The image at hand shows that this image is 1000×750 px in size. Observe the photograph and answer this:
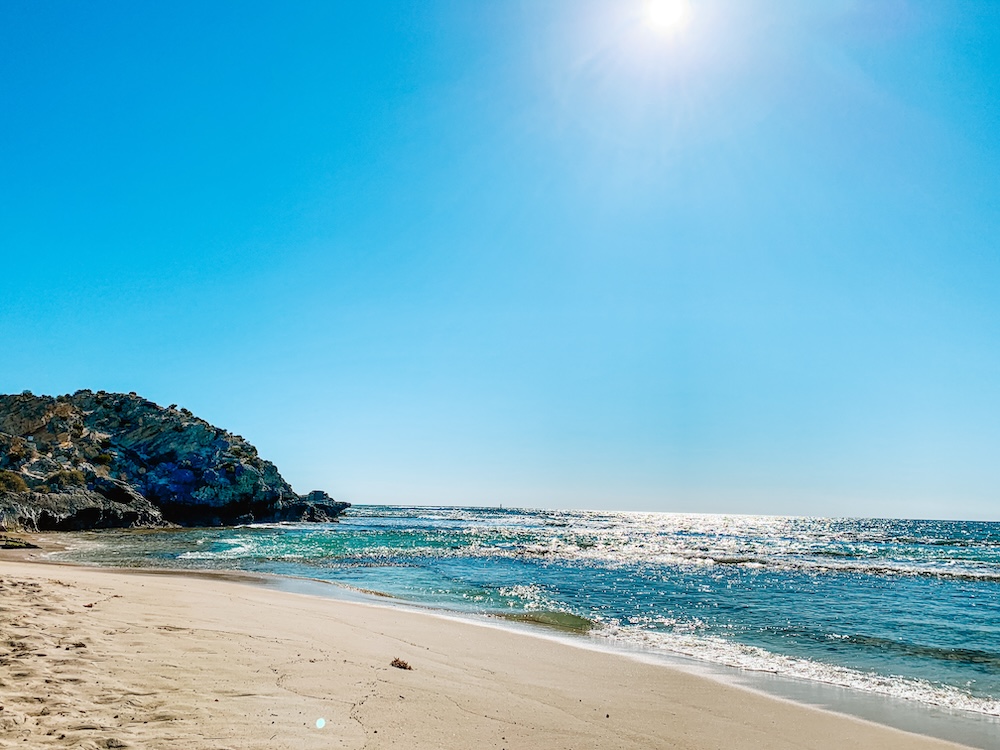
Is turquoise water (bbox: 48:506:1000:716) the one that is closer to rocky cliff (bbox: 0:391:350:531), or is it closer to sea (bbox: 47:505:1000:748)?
sea (bbox: 47:505:1000:748)

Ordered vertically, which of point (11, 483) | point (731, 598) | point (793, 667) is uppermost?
point (11, 483)

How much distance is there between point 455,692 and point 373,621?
24.2 ft

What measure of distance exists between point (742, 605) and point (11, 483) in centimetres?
5493

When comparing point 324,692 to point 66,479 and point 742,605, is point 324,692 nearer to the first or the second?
point 742,605

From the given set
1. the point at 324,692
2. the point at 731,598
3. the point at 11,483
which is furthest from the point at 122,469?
the point at 324,692

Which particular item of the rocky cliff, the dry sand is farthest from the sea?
the rocky cliff

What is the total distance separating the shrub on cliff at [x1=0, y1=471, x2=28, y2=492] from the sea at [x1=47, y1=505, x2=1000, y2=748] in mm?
9647

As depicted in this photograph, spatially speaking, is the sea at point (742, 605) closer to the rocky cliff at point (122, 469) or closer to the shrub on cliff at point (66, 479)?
the rocky cliff at point (122, 469)

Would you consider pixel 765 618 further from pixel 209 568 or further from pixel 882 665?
pixel 209 568

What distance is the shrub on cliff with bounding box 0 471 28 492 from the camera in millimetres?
46844

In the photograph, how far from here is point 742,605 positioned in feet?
77.5

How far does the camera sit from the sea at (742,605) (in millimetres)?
12609

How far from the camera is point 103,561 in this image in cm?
2856

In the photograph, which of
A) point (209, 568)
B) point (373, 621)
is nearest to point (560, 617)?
point (373, 621)
